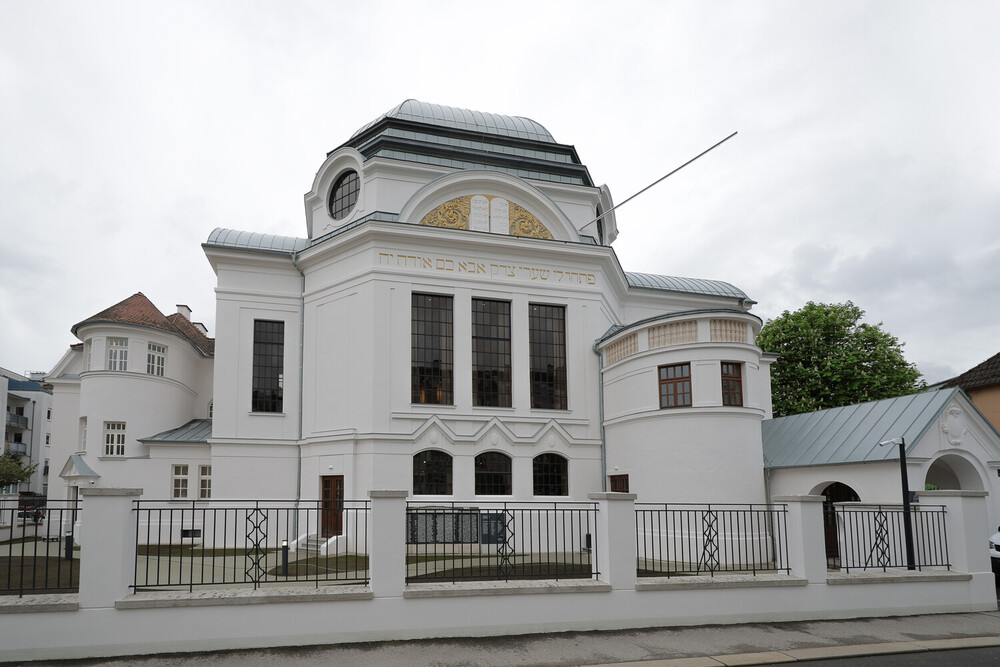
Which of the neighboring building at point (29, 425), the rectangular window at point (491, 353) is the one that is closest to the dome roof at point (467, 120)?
the rectangular window at point (491, 353)

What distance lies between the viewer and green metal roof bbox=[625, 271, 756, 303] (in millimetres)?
30331

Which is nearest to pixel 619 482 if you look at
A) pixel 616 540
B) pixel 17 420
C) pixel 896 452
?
pixel 896 452

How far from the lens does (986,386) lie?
3253 cm

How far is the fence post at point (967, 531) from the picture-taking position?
13.5 meters

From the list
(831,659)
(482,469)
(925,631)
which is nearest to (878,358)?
(482,469)

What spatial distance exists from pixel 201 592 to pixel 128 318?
1948cm

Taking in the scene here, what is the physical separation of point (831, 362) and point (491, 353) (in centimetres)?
2185

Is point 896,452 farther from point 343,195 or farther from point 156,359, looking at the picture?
point 156,359

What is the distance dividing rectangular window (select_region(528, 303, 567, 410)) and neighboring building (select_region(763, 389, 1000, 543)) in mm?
6912

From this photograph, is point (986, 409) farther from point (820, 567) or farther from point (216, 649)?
point (216, 649)

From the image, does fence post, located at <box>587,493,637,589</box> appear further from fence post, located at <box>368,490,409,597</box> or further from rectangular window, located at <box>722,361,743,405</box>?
rectangular window, located at <box>722,361,743,405</box>

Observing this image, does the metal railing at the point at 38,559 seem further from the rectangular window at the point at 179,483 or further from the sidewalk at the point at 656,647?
the rectangular window at the point at 179,483

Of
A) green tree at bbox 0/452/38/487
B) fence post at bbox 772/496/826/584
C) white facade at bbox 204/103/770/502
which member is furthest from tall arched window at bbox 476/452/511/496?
green tree at bbox 0/452/38/487

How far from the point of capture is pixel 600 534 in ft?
38.4
